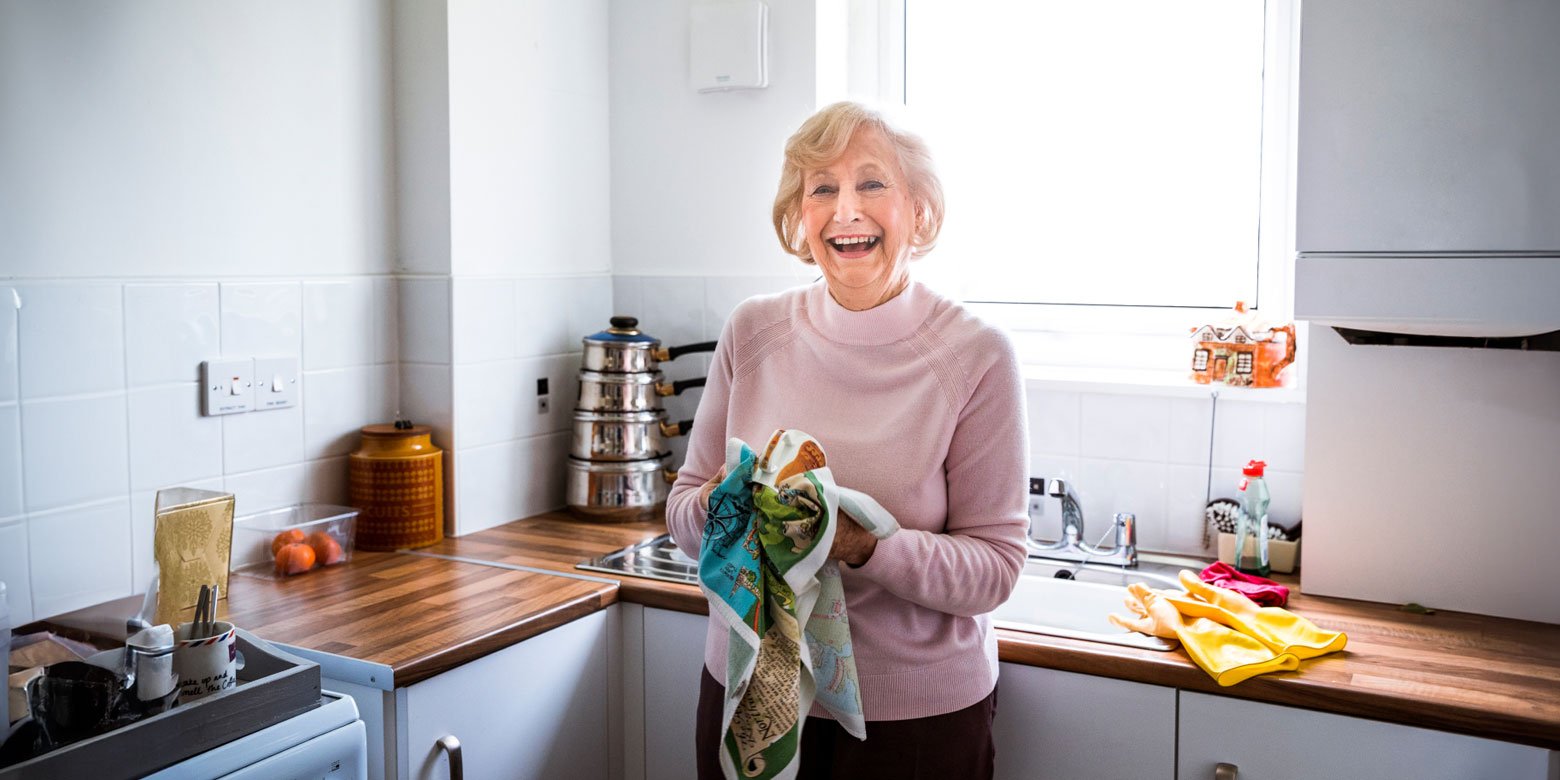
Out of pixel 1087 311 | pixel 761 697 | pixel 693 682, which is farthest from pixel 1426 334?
pixel 693 682

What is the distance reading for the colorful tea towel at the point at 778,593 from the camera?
4.78ft

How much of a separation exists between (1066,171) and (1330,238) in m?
0.83

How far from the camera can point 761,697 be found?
1.50 metres

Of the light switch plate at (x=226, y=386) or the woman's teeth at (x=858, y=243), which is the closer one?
the woman's teeth at (x=858, y=243)

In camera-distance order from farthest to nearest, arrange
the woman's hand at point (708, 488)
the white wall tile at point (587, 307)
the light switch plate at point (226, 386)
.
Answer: the white wall tile at point (587, 307), the light switch plate at point (226, 386), the woman's hand at point (708, 488)

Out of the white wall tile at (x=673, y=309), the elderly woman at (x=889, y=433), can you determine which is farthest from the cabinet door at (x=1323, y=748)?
the white wall tile at (x=673, y=309)

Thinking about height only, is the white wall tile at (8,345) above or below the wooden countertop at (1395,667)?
above

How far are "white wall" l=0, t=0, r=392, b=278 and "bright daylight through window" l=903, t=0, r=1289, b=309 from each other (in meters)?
1.13

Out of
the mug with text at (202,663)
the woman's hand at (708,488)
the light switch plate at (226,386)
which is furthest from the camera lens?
the light switch plate at (226,386)

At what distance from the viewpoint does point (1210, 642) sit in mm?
1707

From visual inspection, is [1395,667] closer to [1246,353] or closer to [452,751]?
[1246,353]

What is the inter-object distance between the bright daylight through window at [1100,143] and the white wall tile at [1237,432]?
10.4 inches

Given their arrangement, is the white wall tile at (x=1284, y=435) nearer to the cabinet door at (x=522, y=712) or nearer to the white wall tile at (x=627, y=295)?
the cabinet door at (x=522, y=712)

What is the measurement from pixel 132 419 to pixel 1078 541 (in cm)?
159
